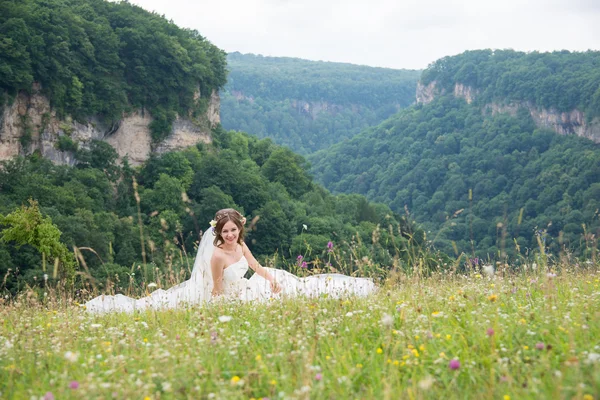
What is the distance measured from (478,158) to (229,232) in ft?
384

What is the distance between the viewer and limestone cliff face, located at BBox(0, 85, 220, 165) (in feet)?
140

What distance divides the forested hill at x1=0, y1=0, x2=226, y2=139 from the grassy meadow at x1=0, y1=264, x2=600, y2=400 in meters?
40.9

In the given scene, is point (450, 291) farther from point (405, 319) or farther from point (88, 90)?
point (88, 90)

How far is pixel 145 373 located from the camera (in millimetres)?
3689

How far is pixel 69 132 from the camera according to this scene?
4722 cm

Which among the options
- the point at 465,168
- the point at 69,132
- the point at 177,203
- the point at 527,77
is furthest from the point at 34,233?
the point at 527,77

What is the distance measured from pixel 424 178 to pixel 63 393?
11981 cm

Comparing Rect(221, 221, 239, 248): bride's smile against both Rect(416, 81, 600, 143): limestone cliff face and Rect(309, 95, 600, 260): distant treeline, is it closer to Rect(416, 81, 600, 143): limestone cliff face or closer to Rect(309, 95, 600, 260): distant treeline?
Rect(309, 95, 600, 260): distant treeline

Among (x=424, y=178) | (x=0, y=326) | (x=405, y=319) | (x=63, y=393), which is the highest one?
(x=405, y=319)

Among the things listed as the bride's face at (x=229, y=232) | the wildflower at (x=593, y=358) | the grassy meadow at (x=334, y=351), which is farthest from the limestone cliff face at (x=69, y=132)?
the wildflower at (x=593, y=358)

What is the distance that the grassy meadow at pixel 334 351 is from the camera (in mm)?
3449

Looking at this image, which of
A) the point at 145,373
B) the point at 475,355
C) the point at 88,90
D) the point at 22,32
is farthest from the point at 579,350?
the point at 88,90

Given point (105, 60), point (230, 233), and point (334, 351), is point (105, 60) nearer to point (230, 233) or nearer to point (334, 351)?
point (230, 233)

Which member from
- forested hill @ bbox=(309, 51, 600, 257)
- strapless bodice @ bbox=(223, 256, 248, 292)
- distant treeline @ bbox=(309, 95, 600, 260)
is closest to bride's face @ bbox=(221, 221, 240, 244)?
strapless bodice @ bbox=(223, 256, 248, 292)
